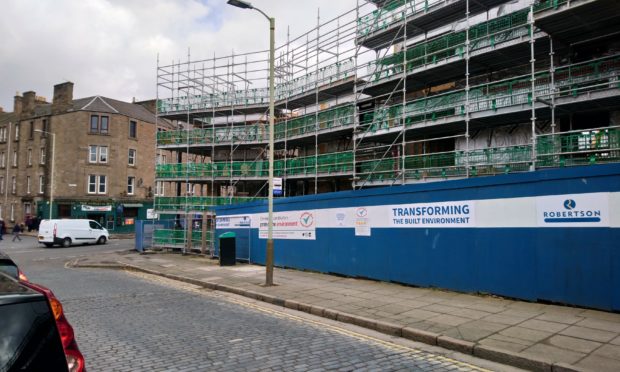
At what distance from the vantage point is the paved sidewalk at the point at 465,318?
590cm

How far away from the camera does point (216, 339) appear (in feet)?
23.0

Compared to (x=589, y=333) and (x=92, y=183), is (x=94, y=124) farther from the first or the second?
(x=589, y=333)

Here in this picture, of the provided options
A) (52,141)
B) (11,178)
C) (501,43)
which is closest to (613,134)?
(501,43)

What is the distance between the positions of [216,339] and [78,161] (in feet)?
142

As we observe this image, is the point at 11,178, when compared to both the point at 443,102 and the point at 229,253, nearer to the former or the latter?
the point at 229,253

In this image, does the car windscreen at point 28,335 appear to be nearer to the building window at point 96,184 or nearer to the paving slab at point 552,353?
the paving slab at point 552,353

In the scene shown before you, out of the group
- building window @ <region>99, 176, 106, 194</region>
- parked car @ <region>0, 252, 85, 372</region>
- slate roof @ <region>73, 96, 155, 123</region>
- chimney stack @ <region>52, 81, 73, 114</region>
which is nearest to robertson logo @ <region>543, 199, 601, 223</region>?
parked car @ <region>0, 252, 85, 372</region>

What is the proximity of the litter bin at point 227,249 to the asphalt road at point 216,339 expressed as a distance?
18.1ft

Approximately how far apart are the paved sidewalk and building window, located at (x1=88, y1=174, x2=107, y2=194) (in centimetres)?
3639

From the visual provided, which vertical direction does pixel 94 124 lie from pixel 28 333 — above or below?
above

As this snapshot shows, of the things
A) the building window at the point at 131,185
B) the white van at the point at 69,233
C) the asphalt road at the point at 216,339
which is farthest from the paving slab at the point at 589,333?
the building window at the point at 131,185

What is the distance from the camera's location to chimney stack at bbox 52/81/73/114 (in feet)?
151

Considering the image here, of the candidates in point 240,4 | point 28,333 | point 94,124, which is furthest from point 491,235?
point 94,124

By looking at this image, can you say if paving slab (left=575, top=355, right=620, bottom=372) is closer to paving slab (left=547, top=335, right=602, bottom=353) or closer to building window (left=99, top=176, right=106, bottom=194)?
paving slab (left=547, top=335, right=602, bottom=353)
